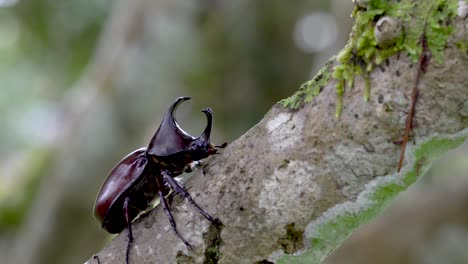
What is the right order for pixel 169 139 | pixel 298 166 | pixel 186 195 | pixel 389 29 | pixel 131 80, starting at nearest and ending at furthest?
pixel 389 29 < pixel 298 166 < pixel 186 195 < pixel 169 139 < pixel 131 80

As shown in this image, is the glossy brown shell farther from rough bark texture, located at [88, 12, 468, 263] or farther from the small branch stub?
the small branch stub

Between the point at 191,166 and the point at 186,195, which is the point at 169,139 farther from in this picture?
the point at 186,195

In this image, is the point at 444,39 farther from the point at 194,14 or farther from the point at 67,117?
the point at 67,117

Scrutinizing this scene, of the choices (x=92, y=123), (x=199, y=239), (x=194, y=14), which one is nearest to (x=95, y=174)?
(x=92, y=123)

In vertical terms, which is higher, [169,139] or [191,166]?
[169,139]

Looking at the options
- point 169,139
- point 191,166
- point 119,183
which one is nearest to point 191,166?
point 191,166

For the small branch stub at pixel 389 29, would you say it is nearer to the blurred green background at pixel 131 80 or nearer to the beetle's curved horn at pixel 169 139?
the beetle's curved horn at pixel 169 139

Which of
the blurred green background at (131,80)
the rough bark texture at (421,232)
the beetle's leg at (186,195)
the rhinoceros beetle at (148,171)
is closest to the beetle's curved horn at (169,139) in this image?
the rhinoceros beetle at (148,171)
